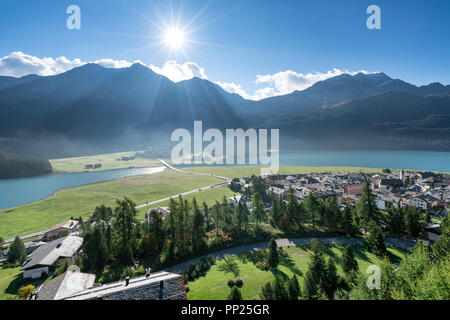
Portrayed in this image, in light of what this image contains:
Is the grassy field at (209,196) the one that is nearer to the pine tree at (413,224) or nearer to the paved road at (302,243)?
the paved road at (302,243)

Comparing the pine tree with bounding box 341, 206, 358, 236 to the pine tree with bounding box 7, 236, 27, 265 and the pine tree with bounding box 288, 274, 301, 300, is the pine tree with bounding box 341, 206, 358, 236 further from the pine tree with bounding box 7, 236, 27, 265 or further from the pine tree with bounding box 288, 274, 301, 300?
the pine tree with bounding box 7, 236, 27, 265

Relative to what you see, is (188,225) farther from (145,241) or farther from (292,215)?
(292,215)

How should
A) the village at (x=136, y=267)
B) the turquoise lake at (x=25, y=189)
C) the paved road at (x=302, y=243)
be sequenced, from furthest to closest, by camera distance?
1. the turquoise lake at (x=25, y=189)
2. the paved road at (x=302, y=243)
3. the village at (x=136, y=267)

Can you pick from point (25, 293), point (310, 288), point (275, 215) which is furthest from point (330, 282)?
point (25, 293)

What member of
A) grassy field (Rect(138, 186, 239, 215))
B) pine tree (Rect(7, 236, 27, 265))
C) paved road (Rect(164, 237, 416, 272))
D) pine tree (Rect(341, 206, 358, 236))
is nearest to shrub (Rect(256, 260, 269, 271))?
paved road (Rect(164, 237, 416, 272))

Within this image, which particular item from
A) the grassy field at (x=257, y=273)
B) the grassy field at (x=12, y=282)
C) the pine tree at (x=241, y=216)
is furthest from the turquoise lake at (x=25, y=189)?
the grassy field at (x=257, y=273)

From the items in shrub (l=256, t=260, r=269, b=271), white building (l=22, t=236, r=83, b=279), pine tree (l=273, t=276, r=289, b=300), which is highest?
pine tree (l=273, t=276, r=289, b=300)
